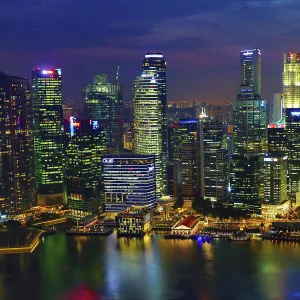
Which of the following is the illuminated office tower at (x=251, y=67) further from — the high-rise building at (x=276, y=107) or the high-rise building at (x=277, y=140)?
the high-rise building at (x=277, y=140)

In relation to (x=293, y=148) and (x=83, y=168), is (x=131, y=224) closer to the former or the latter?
(x=83, y=168)

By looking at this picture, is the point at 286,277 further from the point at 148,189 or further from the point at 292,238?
the point at 148,189

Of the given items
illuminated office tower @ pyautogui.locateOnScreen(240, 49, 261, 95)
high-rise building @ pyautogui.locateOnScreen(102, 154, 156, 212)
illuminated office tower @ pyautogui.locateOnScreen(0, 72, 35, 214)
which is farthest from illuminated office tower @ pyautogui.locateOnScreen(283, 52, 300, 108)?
illuminated office tower @ pyautogui.locateOnScreen(0, 72, 35, 214)

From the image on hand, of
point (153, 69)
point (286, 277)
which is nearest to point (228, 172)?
point (153, 69)

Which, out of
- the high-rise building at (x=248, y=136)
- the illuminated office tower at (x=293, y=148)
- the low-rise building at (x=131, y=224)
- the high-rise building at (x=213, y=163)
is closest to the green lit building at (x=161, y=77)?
the high-rise building at (x=248, y=136)

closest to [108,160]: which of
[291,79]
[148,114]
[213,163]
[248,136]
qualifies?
[213,163]

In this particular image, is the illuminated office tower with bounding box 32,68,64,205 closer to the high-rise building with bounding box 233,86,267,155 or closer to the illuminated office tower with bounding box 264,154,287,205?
the illuminated office tower with bounding box 264,154,287,205
